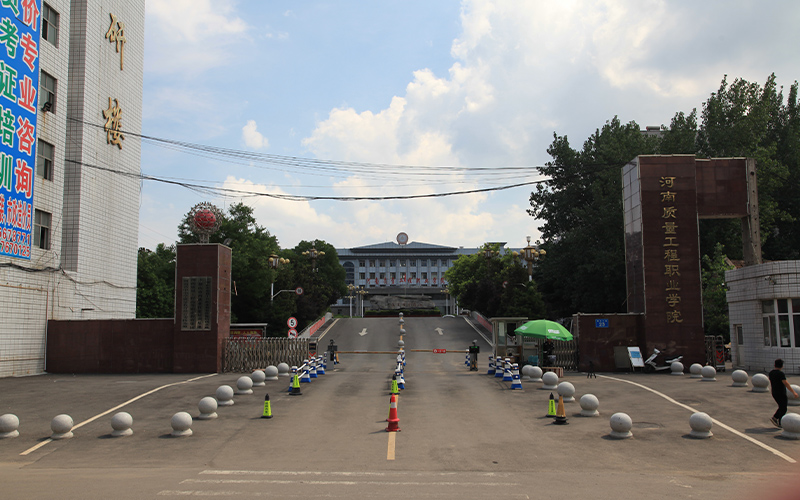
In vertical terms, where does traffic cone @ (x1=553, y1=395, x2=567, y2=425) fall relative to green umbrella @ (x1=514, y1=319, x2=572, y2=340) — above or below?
below

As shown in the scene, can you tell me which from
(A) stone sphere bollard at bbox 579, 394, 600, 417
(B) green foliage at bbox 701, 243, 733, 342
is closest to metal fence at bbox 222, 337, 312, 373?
(A) stone sphere bollard at bbox 579, 394, 600, 417

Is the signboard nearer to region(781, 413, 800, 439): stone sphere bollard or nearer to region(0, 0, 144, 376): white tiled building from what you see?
region(781, 413, 800, 439): stone sphere bollard

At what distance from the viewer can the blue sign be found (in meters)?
23.9

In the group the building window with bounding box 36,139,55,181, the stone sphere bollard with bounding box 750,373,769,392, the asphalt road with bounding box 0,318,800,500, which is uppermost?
the building window with bounding box 36,139,55,181

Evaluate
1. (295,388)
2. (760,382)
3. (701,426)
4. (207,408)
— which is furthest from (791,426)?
(295,388)

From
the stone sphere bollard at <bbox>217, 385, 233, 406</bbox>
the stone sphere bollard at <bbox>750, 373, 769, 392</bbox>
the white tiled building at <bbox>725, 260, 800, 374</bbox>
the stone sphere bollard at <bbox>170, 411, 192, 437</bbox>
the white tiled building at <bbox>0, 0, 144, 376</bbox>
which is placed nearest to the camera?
the stone sphere bollard at <bbox>170, 411, 192, 437</bbox>

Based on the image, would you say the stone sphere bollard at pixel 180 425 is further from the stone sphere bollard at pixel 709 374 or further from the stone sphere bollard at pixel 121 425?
the stone sphere bollard at pixel 709 374

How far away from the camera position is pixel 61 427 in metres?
13.3

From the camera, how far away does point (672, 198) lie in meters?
28.5

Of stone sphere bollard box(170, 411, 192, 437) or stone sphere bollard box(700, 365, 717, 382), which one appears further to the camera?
stone sphere bollard box(700, 365, 717, 382)

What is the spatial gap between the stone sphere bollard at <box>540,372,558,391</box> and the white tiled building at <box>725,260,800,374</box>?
11324 millimetres

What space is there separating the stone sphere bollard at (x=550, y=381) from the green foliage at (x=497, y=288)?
27.2 metres

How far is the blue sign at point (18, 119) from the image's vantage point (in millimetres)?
23875

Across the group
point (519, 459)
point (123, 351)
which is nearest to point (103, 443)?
point (519, 459)
